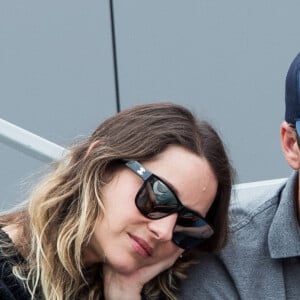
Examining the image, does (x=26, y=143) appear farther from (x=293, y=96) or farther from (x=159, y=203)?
(x=293, y=96)

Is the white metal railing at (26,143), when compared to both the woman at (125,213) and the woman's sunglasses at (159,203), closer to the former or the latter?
the woman at (125,213)

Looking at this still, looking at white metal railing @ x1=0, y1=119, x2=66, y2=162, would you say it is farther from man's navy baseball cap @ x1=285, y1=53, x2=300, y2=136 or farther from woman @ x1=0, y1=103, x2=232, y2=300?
man's navy baseball cap @ x1=285, y1=53, x2=300, y2=136

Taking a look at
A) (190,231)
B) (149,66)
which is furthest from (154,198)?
(149,66)

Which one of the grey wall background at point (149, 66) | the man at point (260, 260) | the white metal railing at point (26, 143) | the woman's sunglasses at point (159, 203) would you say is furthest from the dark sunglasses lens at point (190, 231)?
the grey wall background at point (149, 66)

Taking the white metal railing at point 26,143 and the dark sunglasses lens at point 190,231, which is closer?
the dark sunglasses lens at point 190,231

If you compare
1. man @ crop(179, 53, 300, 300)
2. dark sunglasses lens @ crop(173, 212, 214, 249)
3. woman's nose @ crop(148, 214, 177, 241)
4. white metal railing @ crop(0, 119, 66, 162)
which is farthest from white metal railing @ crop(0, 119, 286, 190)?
woman's nose @ crop(148, 214, 177, 241)

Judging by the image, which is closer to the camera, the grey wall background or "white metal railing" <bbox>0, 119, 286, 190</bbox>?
"white metal railing" <bbox>0, 119, 286, 190</bbox>

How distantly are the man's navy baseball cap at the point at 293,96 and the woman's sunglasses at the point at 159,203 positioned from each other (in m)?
0.32

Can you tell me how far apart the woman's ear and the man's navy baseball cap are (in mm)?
19

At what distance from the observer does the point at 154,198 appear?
70.5 inches

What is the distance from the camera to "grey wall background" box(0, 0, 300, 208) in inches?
119

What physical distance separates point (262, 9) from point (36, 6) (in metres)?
0.94

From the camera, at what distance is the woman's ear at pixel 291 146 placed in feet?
5.96

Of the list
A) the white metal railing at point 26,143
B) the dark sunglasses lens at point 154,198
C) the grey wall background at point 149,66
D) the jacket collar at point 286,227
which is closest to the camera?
the dark sunglasses lens at point 154,198
